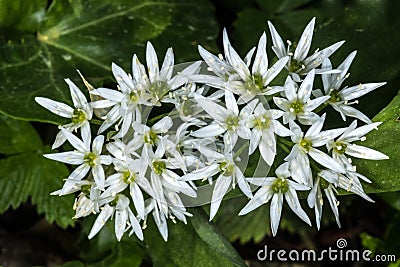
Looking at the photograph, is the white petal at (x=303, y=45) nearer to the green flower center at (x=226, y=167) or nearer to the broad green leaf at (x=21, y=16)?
the green flower center at (x=226, y=167)

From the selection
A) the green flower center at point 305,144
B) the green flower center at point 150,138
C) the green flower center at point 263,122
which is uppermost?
the green flower center at point 263,122

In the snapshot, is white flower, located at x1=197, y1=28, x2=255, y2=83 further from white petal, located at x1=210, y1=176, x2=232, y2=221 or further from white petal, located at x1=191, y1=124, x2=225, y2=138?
white petal, located at x1=210, y1=176, x2=232, y2=221

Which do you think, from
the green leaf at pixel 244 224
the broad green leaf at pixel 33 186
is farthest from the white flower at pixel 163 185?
the green leaf at pixel 244 224

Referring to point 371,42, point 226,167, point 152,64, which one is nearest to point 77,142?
point 152,64

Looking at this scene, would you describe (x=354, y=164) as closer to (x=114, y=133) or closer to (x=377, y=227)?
(x=114, y=133)

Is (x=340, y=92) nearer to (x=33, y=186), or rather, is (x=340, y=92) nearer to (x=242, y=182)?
(x=242, y=182)

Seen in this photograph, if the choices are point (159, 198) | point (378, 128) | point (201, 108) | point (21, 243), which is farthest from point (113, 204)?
point (21, 243)

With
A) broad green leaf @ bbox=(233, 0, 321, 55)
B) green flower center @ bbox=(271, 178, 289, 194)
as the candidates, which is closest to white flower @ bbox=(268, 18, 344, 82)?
green flower center @ bbox=(271, 178, 289, 194)

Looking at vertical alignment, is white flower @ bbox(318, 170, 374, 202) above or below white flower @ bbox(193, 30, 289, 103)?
below
